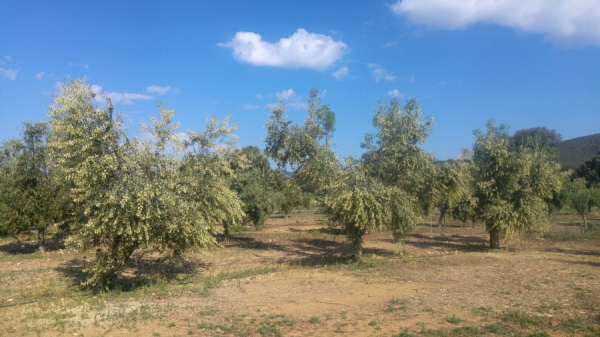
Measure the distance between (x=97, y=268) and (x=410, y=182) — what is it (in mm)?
13721

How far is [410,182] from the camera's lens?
1919 cm

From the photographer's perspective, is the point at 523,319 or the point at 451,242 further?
the point at 451,242

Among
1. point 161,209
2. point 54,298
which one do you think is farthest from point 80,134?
point 54,298

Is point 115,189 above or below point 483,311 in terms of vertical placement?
above

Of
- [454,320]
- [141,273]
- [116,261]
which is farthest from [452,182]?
[116,261]

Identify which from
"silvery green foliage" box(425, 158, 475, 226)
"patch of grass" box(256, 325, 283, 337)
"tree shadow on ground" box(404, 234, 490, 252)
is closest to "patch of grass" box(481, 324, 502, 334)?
"patch of grass" box(256, 325, 283, 337)

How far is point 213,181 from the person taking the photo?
643 inches

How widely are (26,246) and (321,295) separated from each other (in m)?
23.7

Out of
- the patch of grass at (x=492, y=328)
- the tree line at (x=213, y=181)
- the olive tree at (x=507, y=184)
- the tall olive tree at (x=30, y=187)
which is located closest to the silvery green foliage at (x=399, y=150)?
the tree line at (x=213, y=181)

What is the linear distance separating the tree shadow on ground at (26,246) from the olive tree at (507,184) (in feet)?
86.0

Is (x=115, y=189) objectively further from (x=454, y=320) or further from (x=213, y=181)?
(x=454, y=320)

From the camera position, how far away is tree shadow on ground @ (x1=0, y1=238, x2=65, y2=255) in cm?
2479

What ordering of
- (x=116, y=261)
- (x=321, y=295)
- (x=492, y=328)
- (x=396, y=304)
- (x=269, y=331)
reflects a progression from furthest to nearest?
(x=116, y=261)
(x=321, y=295)
(x=396, y=304)
(x=269, y=331)
(x=492, y=328)

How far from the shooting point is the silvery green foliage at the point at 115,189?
12219mm
